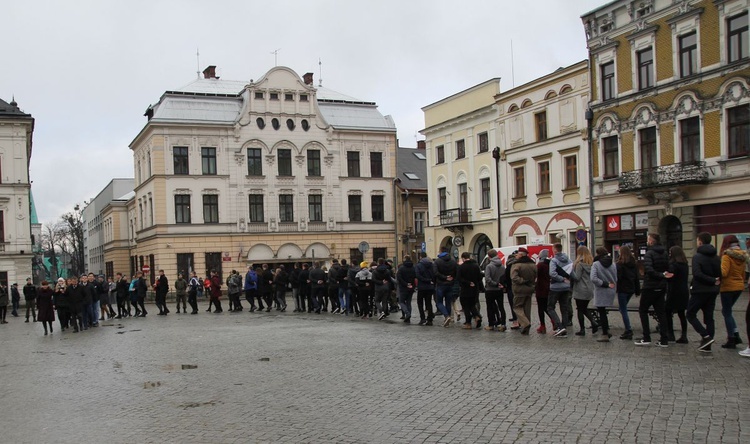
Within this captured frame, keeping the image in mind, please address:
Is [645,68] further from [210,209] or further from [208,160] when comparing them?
[210,209]

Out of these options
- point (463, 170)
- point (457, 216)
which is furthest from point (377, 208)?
point (463, 170)

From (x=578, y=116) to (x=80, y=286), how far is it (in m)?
24.6

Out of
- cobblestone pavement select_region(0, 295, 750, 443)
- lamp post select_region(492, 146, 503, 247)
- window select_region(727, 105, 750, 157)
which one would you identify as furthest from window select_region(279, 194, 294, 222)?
cobblestone pavement select_region(0, 295, 750, 443)

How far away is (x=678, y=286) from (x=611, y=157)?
23.7 meters

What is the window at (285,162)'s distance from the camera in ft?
189

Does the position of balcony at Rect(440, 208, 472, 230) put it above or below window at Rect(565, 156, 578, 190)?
below

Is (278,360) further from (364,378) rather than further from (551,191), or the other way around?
(551,191)

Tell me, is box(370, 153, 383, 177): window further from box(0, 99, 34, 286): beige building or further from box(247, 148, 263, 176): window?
box(0, 99, 34, 286): beige building

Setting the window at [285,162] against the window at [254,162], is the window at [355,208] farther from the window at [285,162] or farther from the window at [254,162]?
the window at [254,162]

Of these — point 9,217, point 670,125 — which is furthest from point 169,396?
point 9,217

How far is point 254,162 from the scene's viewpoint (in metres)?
56.6

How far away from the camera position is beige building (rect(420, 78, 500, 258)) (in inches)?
1753

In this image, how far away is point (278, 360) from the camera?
13773mm

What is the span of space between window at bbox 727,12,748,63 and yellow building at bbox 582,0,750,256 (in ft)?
0.12
